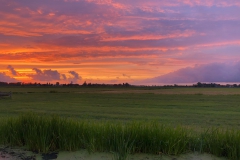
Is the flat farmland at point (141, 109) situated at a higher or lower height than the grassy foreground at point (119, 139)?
lower

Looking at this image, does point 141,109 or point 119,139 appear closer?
point 119,139

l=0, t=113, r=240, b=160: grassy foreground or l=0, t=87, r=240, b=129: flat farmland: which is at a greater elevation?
l=0, t=113, r=240, b=160: grassy foreground

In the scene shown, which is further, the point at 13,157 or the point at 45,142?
the point at 45,142

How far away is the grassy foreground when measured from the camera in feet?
19.5

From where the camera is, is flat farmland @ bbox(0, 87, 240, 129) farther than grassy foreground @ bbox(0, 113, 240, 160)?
Yes

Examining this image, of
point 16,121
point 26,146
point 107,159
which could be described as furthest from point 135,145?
point 16,121

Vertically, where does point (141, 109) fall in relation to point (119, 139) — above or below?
below

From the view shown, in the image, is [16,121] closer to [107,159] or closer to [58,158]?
[58,158]

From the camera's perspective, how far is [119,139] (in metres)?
6.08

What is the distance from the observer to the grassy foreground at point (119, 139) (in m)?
5.95

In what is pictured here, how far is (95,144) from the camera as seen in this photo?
6164 mm

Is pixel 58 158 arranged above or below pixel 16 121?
below

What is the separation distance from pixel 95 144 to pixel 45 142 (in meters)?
1.28

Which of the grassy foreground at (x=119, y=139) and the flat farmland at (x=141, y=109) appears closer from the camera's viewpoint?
the grassy foreground at (x=119, y=139)
